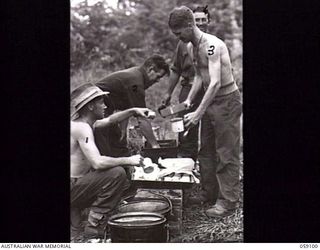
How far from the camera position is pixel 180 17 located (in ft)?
16.6

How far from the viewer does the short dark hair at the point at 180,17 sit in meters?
5.07

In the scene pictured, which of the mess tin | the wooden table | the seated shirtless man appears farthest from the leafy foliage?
the wooden table

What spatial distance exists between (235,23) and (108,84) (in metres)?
1.26

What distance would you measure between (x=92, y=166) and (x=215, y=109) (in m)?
1.23

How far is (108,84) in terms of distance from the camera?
16.8 ft

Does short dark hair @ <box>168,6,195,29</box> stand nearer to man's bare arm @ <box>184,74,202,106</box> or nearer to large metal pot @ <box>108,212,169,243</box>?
man's bare arm @ <box>184,74,202,106</box>

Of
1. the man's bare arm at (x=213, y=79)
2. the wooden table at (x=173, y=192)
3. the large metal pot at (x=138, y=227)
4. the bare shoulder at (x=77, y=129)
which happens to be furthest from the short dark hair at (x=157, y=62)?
the large metal pot at (x=138, y=227)

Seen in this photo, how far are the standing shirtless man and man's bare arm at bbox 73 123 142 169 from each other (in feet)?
2.54

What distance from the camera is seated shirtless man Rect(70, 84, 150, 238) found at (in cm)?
513

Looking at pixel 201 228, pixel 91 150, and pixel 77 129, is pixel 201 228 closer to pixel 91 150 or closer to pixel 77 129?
pixel 91 150
